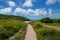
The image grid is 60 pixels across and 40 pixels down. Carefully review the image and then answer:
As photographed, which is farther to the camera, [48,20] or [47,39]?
[48,20]

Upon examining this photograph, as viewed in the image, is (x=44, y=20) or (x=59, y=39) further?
(x=44, y=20)

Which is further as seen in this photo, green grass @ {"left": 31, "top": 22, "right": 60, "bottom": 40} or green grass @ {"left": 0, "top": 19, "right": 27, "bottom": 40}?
→ green grass @ {"left": 0, "top": 19, "right": 27, "bottom": 40}

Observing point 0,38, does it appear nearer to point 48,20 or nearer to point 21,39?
point 21,39

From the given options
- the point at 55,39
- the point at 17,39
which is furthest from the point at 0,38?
the point at 55,39

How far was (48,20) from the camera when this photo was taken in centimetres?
7619

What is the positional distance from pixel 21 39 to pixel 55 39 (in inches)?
118

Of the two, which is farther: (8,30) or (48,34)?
(8,30)

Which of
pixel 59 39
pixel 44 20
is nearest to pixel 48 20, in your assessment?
pixel 44 20

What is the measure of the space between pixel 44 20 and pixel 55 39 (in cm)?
6022

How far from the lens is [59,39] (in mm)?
16812

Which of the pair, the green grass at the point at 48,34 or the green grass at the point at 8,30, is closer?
the green grass at the point at 48,34

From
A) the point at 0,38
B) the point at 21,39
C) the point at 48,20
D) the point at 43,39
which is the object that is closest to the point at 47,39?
the point at 43,39

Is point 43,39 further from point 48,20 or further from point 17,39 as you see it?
point 48,20

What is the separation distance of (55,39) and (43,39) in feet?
3.47
